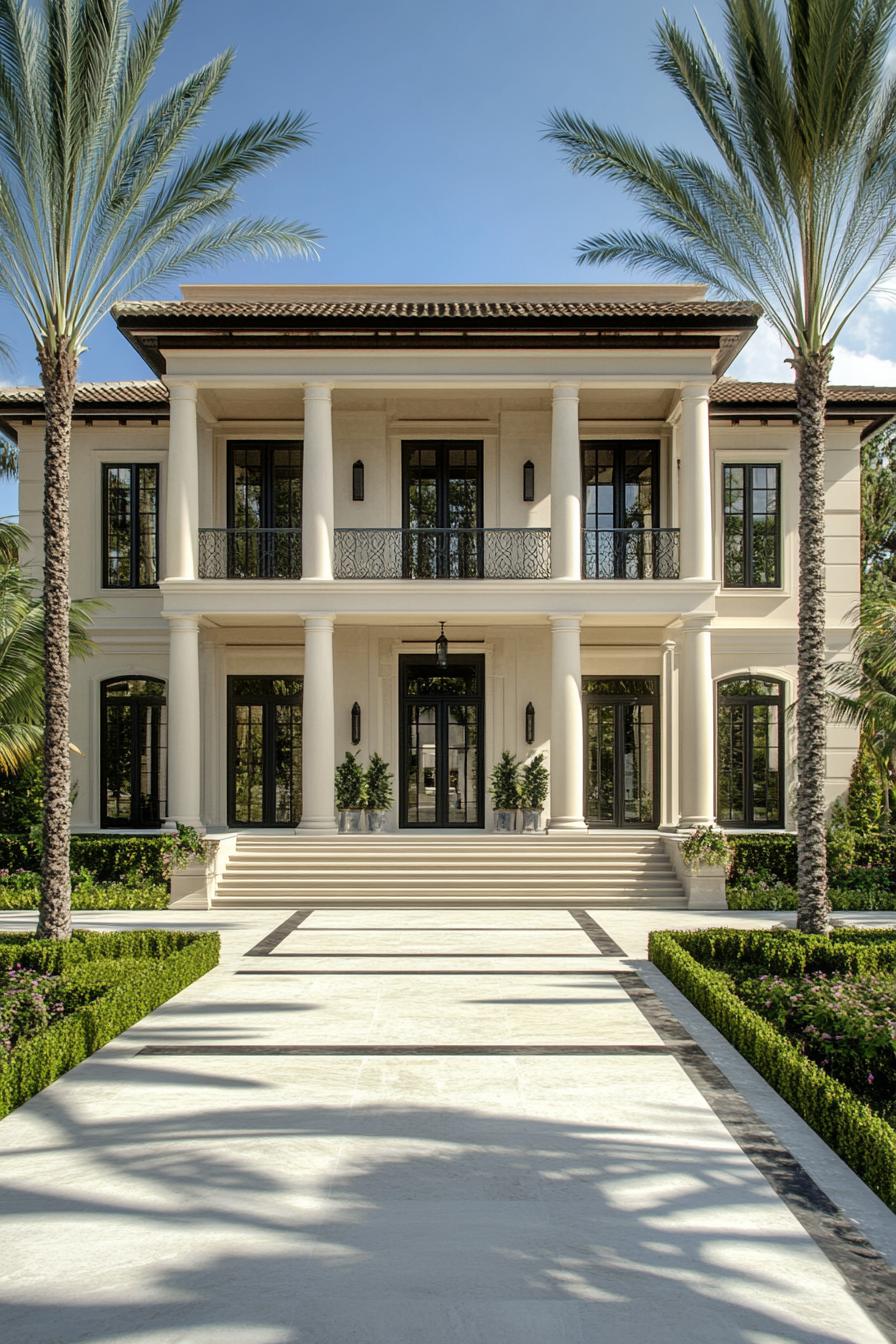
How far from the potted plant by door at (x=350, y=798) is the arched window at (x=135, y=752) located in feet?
12.4

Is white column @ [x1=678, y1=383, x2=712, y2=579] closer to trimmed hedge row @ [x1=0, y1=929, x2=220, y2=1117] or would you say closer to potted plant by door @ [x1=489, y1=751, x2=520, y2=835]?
potted plant by door @ [x1=489, y1=751, x2=520, y2=835]

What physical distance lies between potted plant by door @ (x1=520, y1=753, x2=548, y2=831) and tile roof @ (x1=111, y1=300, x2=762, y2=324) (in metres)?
8.02

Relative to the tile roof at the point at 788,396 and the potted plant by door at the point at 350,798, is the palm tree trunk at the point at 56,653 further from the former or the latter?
the tile roof at the point at 788,396

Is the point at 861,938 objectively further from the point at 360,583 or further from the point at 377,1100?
the point at 360,583

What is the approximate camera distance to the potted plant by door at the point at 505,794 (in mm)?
20656

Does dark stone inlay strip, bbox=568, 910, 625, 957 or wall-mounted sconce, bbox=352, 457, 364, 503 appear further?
wall-mounted sconce, bbox=352, 457, 364, 503

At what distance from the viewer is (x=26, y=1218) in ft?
18.7

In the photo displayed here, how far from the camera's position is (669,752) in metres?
22.0

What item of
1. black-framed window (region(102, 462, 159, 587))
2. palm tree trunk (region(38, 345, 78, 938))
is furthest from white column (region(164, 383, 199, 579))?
palm tree trunk (region(38, 345, 78, 938))

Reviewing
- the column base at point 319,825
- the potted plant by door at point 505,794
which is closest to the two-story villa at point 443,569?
the potted plant by door at point 505,794

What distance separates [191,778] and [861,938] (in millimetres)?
→ 10991

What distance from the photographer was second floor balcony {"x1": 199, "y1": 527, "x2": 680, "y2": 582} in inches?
837

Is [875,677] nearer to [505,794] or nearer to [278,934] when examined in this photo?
[505,794]

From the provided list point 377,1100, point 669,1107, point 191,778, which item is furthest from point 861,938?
point 191,778
